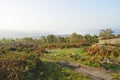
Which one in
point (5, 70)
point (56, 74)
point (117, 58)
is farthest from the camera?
point (117, 58)

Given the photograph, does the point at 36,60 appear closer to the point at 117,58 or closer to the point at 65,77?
the point at 65,77

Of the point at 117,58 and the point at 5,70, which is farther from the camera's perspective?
the point at 117,58

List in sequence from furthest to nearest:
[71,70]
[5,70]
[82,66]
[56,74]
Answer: [82,66], [71,70], [56,74], [5,70]

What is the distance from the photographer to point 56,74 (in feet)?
55.9

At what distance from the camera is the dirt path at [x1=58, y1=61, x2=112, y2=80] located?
1674cm

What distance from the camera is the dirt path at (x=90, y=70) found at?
16.7 metres

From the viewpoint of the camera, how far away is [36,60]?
18469 millimetres

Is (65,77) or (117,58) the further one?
(117,58)

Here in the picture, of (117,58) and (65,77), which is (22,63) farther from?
(117,58)

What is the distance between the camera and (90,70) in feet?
61.1

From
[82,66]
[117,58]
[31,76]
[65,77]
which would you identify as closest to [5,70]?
[31,76]

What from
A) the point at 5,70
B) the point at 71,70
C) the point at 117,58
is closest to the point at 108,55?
the point at 117,58

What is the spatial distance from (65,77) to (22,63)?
3827 millimetres

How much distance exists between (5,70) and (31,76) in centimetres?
193
